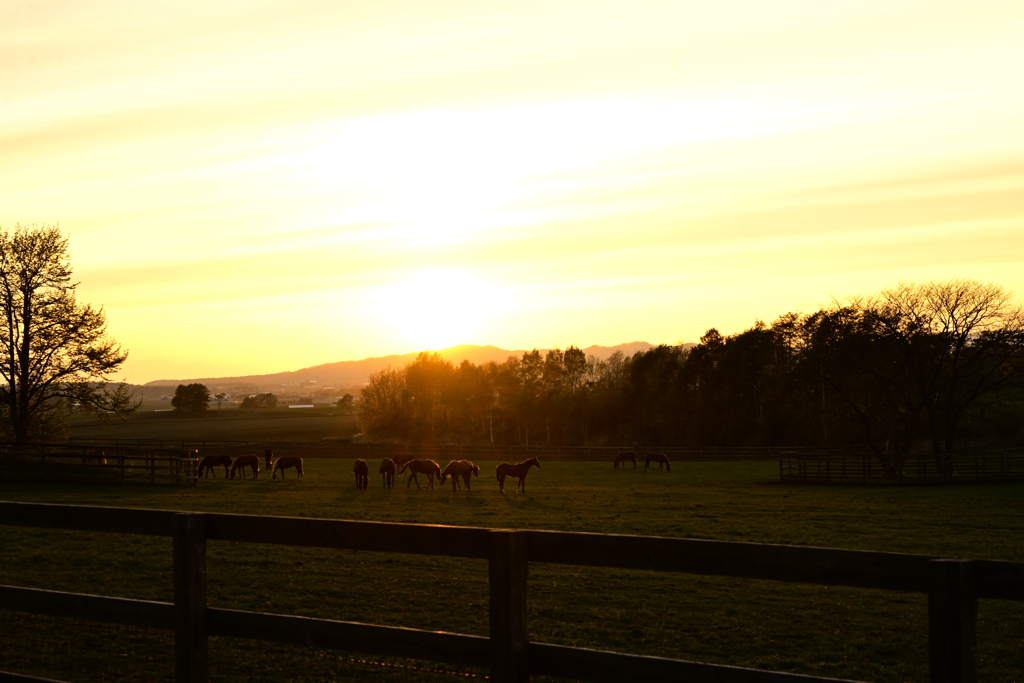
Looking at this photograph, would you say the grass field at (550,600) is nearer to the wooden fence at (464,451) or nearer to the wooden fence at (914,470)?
the wooden fence at (914,470)

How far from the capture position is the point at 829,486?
37594 mm

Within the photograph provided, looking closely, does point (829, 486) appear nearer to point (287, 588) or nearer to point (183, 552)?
point (287, 588)

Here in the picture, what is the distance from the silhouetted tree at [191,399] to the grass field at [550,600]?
124422 mm

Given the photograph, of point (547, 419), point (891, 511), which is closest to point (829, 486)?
point (891, 511)

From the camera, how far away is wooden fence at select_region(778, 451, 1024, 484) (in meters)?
39.4

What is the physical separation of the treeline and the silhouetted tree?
55.2 meters

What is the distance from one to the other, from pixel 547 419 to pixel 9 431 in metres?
63.3

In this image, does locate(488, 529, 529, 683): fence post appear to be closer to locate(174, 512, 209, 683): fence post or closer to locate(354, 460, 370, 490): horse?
locate(174, 512, 209, 683): fence post

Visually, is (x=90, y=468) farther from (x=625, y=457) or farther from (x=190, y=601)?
(x=190, y=601)

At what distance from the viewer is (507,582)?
3822mm

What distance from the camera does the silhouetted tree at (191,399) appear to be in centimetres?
14038

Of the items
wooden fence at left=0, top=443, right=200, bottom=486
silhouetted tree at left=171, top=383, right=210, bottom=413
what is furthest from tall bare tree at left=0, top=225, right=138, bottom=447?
silhouetted tree at left=171, top=383, right=210, bottom=413

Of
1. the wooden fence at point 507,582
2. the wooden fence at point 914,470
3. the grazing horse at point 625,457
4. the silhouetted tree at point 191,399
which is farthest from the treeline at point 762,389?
the silhouetted tree at point 191,399

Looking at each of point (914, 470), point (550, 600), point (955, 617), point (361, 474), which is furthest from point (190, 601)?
point (914, 470)
